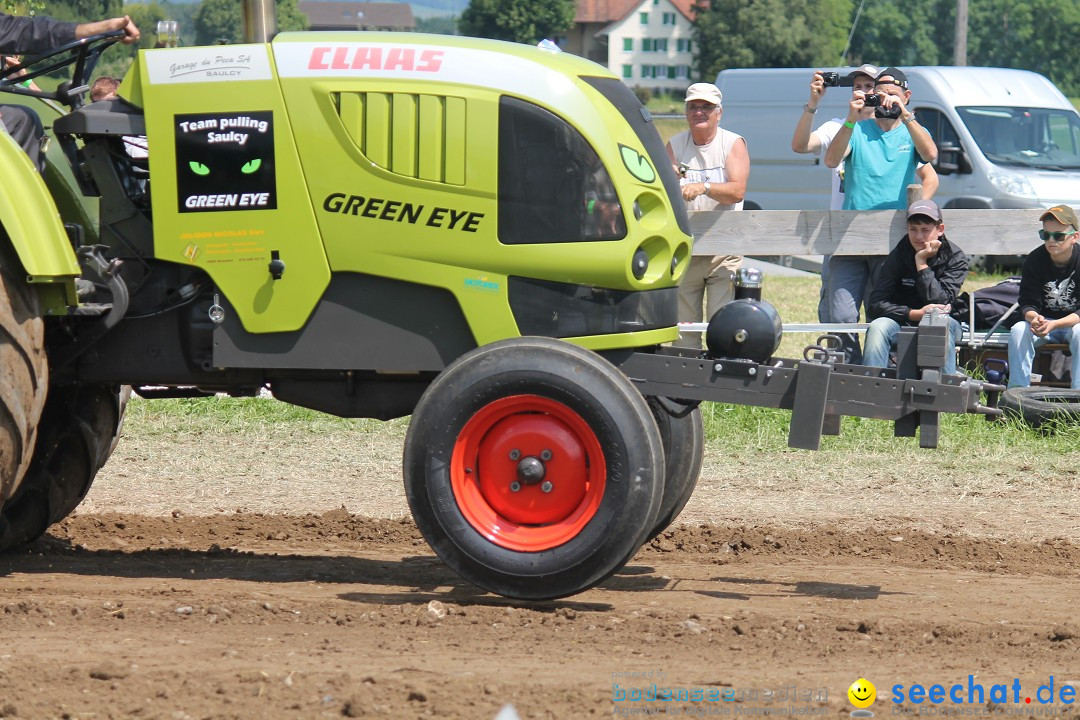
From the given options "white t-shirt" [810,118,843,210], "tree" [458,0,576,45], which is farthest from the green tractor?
"tree" [458,0,576,45]

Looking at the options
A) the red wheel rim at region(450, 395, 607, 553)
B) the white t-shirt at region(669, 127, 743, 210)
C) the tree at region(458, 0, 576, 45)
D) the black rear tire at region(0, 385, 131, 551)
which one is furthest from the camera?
the tree at region(458, 0, 576, 45)

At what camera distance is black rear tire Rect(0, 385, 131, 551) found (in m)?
6.11

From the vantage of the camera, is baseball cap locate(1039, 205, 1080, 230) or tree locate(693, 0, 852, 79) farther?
tree locate(693, 0, 852, 79)

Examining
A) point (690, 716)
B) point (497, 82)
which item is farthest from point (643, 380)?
point (690, 716)

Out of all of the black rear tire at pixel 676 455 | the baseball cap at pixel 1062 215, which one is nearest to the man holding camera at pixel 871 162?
the baseball cap at pixel 1062 215

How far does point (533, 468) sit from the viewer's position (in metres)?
5.10

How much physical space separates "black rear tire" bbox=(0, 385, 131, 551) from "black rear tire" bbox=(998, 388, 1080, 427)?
17.1 feet

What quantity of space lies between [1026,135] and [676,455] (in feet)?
39.6

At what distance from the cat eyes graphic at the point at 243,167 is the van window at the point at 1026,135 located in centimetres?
1235

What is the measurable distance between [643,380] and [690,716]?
1.58 metres

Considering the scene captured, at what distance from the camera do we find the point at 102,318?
5410 mm

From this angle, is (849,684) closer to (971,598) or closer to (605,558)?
(605,558)

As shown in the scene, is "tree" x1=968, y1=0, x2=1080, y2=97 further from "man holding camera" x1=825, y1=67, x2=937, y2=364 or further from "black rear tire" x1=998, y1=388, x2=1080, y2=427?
"black rear tire" x1=998, y1=388, x2=1080, y2=427

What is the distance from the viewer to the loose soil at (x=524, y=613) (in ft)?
13.9
